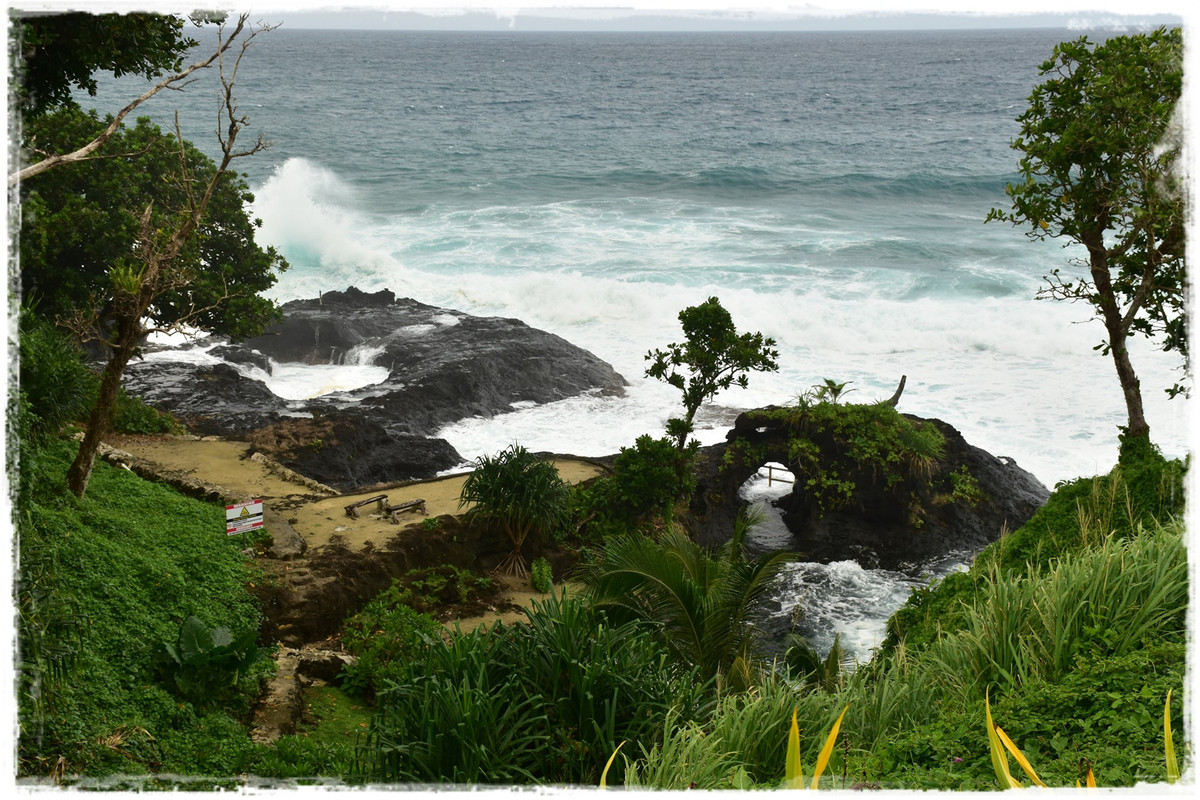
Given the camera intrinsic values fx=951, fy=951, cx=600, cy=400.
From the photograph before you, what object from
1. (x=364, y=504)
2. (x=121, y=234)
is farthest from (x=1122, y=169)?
(x=121, y=234)

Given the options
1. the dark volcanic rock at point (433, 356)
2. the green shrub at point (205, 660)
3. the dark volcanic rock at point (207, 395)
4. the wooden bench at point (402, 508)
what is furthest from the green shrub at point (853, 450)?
the green shrub at point (205, 660)

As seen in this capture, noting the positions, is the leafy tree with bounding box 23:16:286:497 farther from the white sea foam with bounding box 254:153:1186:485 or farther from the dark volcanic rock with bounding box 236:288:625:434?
the white sea foam with bounding box 254:153:1186:485

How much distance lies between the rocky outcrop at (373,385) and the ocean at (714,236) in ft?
3.86

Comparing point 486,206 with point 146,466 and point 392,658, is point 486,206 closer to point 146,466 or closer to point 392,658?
point 146,466

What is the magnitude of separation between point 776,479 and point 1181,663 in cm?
1470

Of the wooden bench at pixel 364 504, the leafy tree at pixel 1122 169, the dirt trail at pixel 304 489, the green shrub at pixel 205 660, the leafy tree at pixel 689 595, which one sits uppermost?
the leafy tree at pixel 1122 169

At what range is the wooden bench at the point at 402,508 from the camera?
14.6 m

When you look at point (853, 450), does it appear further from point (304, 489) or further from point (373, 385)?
point (373, 385)

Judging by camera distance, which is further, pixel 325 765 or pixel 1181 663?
pixel 325 765

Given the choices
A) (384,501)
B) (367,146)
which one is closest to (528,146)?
(367,146)

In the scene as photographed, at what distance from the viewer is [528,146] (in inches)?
2640

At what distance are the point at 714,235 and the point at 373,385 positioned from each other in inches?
928

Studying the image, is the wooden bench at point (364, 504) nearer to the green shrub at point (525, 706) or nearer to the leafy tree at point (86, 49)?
the leafy tree at point (86, 49)

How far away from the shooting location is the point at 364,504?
593 inches
